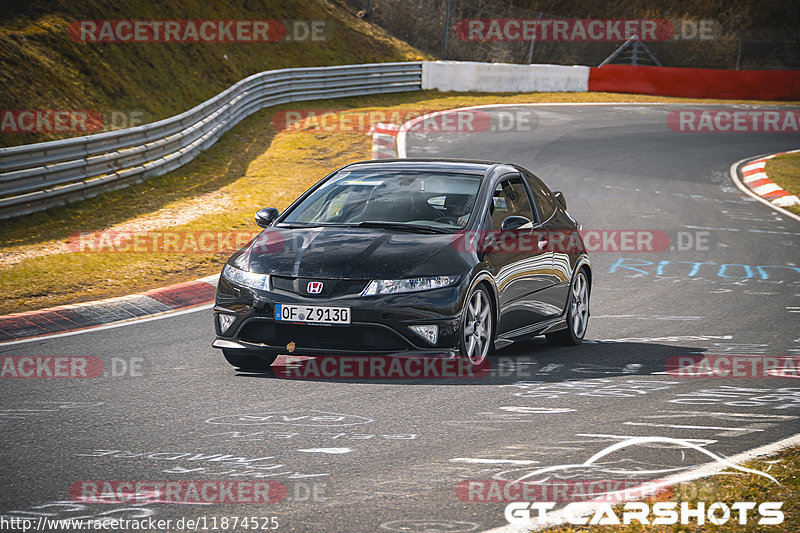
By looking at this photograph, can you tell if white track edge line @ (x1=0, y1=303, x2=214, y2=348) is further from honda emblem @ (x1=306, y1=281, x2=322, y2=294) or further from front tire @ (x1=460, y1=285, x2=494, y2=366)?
front tire @ (x1=460, y1=285, x2=494, y2=366)

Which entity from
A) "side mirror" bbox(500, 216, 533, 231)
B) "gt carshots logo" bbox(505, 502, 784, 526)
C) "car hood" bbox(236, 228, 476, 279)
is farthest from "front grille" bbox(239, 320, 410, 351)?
"gt carshots logo" bbox(505, 502, 784, 526)

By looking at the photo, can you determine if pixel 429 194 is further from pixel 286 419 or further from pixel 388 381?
pixel 286 419

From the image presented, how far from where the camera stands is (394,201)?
833cm

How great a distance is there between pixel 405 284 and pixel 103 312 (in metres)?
4.05

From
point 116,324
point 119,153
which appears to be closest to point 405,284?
point 116,324

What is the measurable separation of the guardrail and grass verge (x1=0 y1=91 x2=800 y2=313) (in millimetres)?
219

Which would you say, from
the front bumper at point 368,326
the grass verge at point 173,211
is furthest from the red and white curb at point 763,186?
the front bumper at point 368,326

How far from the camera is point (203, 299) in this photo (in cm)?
1095

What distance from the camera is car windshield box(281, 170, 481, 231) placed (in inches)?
320

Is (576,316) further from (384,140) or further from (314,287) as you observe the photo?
(384,140)

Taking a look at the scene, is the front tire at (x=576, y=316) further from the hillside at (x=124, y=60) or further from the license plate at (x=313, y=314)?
the hillside at (x=124, y=60)

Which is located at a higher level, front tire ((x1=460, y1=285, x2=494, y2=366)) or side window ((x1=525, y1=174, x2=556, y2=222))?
side window ((x1=525, y1=174, x2=556, y2=222))

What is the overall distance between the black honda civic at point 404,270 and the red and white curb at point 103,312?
7.67 feet

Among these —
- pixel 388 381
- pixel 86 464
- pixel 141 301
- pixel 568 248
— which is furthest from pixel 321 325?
pixel 141 301
